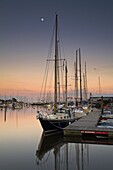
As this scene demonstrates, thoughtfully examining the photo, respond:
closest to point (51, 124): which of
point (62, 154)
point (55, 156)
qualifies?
point (62, 154)

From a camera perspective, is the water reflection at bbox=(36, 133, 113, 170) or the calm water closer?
the calm water

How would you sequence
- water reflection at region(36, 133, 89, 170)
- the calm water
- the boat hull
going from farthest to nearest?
the boat hull, water reflection at region(36, 133, 89, 170), the calm water

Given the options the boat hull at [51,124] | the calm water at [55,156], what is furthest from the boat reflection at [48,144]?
the boat hull at [51,124]

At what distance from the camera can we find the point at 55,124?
83.6 ft

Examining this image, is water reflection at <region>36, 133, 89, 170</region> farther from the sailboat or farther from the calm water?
the sailboat

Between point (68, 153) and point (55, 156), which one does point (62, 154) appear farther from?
point (55, 156)

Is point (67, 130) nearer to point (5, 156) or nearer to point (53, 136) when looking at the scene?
point (53, 136)

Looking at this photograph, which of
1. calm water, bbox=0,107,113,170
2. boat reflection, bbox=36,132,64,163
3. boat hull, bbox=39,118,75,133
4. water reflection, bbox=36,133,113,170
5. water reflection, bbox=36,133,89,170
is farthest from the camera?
boat hull, bbox=39,118,75,133

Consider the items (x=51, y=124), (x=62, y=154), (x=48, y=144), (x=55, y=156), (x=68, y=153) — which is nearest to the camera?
(x=55, y=156)

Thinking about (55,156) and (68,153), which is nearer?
(55,156)

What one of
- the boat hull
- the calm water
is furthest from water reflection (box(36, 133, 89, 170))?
the boat hull

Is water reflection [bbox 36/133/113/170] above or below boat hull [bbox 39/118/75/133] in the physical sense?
below

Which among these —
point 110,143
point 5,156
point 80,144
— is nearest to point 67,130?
point 80,144

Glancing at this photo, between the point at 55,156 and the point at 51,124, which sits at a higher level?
the point at 51,124
